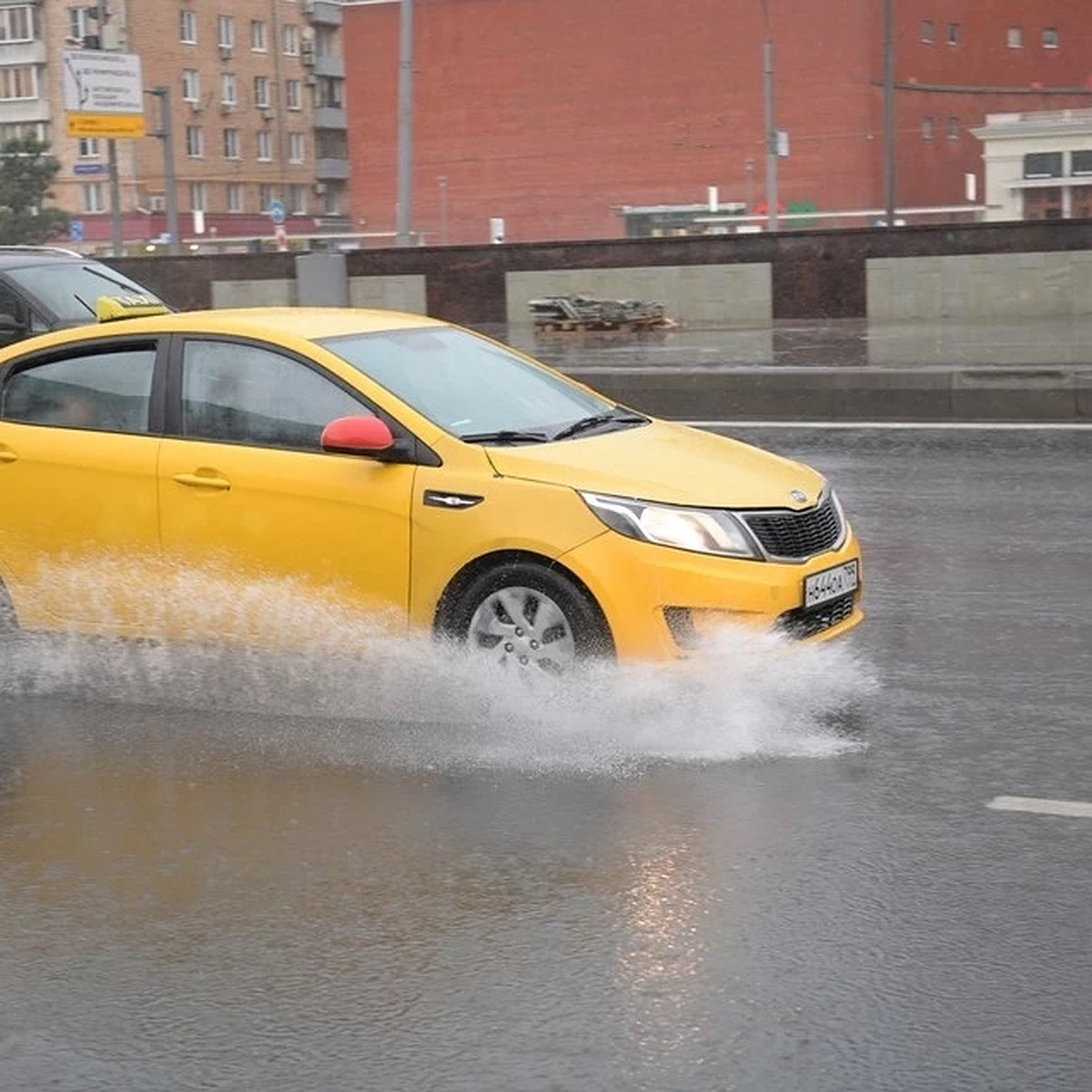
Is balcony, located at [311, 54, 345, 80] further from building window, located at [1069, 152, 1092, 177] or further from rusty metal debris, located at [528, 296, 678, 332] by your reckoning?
rusty metal debris, located at [528, 296, 678, 332]

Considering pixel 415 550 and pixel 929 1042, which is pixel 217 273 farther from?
pixel 929 1042

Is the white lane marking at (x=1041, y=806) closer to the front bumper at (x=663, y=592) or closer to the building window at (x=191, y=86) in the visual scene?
the front bumper at (x=663, y=592)

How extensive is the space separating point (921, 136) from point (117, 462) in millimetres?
79391

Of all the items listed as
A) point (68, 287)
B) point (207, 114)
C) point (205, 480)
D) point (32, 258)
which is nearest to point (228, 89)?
point (207, 114)

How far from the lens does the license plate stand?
682cm

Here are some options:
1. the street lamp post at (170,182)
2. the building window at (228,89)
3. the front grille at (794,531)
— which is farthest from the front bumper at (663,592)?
the building window at (228,89)

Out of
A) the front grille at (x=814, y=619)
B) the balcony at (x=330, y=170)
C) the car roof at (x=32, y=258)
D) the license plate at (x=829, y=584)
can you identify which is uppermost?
the balcony at (x=330, y=170)

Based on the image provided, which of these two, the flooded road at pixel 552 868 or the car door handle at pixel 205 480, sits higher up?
the car door handle at pixel 205 480

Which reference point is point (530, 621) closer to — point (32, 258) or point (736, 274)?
point (32, 258)

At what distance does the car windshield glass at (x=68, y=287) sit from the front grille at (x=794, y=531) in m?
9.98

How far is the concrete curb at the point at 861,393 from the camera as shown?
15.8m

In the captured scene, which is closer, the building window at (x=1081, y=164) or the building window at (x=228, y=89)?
the building window at (x=1081, y=164)

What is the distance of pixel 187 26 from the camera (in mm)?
95062

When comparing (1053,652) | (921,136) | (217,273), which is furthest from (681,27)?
(1053,652)
